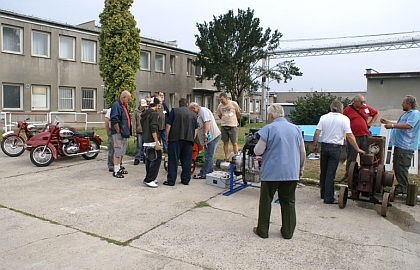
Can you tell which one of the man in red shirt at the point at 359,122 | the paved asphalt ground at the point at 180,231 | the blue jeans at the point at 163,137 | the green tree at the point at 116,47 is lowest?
the paved asphalt ground at the point at 180,231

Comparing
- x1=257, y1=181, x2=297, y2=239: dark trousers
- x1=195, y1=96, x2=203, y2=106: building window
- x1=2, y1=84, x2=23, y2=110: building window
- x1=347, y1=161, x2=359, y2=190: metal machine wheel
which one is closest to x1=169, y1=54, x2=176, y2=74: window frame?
x1=195, y1=96, x2=203, y2=106: building window

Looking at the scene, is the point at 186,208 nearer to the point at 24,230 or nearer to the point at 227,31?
the point at 24,230

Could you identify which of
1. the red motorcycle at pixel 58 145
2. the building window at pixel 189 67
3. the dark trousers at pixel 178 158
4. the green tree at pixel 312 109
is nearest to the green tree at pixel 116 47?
the red motorcycle at pixel 58 145

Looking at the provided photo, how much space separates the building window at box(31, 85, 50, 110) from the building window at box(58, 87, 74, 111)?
747 mm

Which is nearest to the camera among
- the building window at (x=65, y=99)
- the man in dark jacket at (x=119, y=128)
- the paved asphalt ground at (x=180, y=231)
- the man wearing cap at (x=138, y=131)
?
the paved asphalt ground at (x=180, y=231)

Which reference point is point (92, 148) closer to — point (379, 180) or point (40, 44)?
point (379, 180)

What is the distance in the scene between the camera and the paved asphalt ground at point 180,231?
12.5ft

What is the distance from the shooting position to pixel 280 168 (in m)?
4.34

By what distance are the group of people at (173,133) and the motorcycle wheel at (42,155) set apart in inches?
62.8

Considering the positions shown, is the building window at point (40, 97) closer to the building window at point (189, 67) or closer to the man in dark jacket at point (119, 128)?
the building window at point (189, 67)

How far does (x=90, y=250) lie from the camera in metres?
4.00

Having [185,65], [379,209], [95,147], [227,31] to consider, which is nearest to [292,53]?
[227,31]

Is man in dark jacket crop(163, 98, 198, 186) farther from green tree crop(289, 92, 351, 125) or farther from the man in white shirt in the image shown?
green tree crop(289, 92, 351, 125)

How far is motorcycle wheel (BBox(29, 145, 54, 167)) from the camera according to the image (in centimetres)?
871
